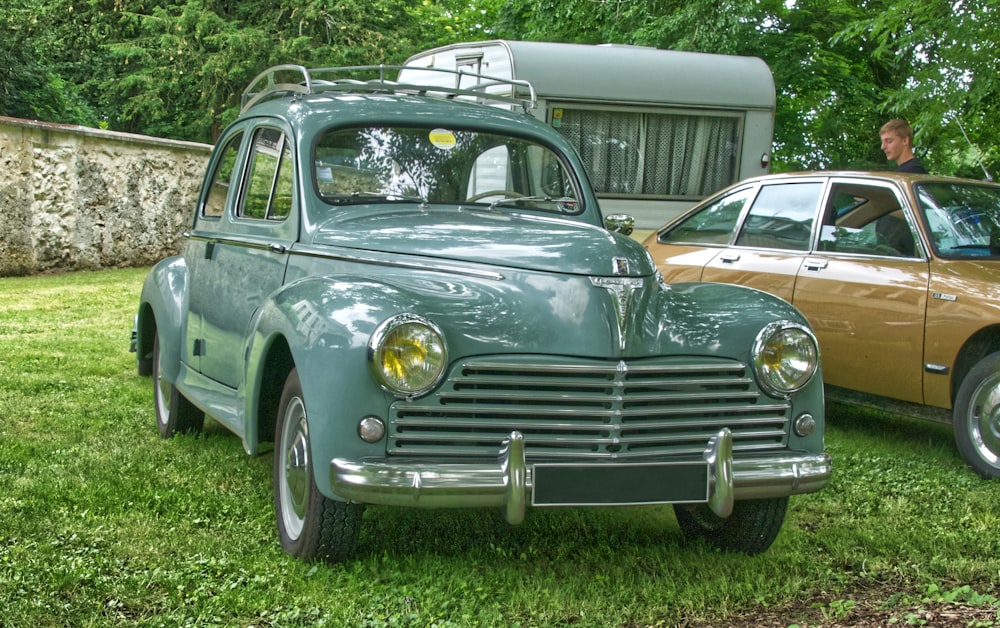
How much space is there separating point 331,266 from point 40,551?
1.49 metres

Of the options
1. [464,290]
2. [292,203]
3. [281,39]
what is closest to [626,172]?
[292,203]

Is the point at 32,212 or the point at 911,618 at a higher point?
the point at 911,618

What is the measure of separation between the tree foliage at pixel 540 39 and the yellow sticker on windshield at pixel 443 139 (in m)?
5.69

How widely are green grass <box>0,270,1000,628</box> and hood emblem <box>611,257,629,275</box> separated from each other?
→ 3.59ft

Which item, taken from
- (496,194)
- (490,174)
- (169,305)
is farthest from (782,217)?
(169,305)

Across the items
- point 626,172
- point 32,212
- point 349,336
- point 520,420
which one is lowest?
point 32,212

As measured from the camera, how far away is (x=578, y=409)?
379 cm

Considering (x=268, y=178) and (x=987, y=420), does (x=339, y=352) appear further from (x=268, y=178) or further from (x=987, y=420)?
(x=987, y=420)

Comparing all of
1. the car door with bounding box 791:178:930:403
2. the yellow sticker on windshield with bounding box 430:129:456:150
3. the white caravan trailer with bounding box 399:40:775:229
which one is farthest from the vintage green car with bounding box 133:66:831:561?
the white caravan trailer with bounding box 399:40:775:229

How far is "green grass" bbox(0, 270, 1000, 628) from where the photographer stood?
3729mm

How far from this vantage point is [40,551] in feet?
13.5

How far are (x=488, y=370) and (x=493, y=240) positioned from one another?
Answer: 78 centimetres

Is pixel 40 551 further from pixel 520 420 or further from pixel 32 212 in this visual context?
pixel 32 212

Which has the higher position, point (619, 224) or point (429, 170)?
point (429, 170)
